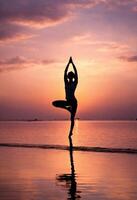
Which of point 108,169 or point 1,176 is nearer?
point 1,176

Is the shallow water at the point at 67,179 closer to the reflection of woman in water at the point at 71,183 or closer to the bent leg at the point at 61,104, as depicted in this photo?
the reflection of woman in water at the point at 71,183

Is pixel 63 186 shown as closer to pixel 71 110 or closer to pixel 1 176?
pixel 1 176

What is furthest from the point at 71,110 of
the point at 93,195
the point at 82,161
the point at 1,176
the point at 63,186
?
the point at 93,195

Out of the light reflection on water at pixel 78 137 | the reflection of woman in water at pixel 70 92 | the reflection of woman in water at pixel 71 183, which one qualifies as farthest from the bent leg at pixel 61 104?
the light reflection on water at pixel 78 137

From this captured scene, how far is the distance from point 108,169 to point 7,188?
14.6 feet

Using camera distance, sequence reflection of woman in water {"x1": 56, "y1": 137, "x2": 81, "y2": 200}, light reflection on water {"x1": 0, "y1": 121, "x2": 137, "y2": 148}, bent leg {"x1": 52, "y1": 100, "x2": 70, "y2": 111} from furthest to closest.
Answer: light reflection on water {"x1": 0, "y1": 121, "x2": 137, "y2": 148} → bent leg {"x1": 52, "y1": 100, "x2": 70, "y2": 111} → reflection of woman in water {"x1": 56, "y1": 137, "x2": 81, "y2": 200}

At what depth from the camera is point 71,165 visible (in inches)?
595

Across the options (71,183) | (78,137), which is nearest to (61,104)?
(71,183)

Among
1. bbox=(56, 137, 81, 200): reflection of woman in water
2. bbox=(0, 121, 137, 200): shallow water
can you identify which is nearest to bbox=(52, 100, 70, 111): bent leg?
bbox=(0, 121, 137, 200): shallow water

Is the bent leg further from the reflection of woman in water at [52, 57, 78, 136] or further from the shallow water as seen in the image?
the shallow water

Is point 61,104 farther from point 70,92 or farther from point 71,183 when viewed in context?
point 71,183

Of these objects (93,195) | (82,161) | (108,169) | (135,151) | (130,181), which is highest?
(135,151)

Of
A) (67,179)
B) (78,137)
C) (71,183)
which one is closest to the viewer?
(71,183)

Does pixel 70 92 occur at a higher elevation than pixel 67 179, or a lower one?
higher
